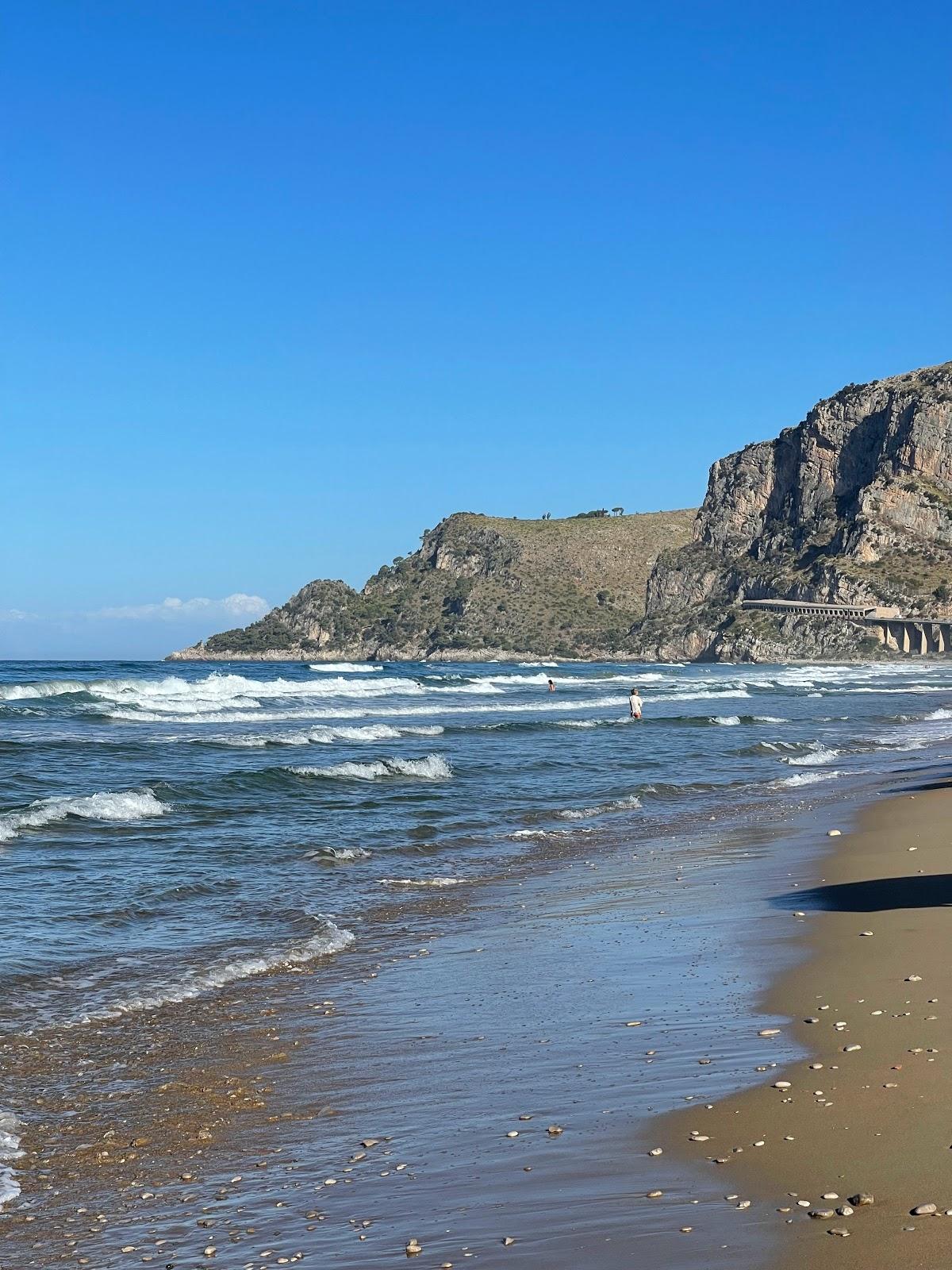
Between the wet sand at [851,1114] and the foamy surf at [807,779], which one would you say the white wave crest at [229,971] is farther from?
the foamy surf at [807,779]

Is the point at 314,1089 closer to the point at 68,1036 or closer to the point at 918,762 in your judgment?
the point at 68,1036

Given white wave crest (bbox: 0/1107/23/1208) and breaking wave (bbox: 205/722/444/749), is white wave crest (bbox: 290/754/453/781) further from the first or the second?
white wave crest (bbox: 0/1107/23/1208)

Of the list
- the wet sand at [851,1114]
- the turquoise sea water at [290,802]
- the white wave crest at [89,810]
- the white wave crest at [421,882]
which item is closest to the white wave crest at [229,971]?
the turquoise sea water at [290,802]

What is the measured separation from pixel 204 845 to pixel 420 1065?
31.6ft

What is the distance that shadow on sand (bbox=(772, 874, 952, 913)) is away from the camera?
34.2 ft

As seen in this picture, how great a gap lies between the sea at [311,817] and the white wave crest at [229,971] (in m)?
0.03

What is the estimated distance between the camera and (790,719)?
142 feet

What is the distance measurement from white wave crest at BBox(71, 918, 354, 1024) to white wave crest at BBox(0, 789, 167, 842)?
25.1ft

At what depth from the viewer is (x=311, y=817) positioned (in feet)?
62.3

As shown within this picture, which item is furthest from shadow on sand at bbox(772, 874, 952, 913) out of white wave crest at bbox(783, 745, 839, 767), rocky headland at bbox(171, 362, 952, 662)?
rocky headland at bbox(171, 362, 952, 662)

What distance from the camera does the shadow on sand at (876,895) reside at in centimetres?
1042

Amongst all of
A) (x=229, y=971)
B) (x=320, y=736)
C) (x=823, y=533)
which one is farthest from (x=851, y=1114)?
(x=823, y=533)

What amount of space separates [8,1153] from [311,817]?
13153 millimetres

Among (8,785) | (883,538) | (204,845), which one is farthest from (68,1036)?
(883,538)
